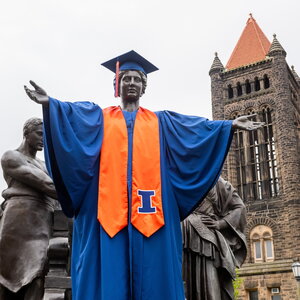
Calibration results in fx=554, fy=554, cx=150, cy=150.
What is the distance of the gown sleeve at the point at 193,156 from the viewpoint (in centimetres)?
359

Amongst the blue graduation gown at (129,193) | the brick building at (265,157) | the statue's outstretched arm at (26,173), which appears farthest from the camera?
the brick building at (265,157)

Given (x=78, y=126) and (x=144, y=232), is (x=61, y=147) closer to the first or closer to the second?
(x=78, y=126)

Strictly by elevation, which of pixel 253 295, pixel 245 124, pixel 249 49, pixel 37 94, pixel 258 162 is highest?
pixel 249 49

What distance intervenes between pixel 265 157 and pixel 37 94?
155 ft

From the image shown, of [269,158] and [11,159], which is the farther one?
[269,158]

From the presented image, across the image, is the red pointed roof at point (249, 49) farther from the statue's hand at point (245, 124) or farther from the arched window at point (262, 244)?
the statue's hand at point (245, 124)

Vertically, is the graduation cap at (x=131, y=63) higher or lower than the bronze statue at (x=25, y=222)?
higher

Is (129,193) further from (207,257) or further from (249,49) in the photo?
(249,49)

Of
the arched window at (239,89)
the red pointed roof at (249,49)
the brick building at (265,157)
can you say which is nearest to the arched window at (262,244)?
the brick building at (265,157)

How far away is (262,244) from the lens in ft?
151

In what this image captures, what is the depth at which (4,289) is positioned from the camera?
406 centimetres

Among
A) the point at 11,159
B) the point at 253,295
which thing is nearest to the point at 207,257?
the point at 11,159

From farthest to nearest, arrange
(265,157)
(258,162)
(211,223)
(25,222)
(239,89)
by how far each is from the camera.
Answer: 1. (239,89)
2. (258,162)
3. (265,157)
4. (211,223)
5. (25,222)

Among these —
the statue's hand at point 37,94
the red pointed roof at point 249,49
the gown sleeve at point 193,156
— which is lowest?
the gown sleeve at point 193,156
